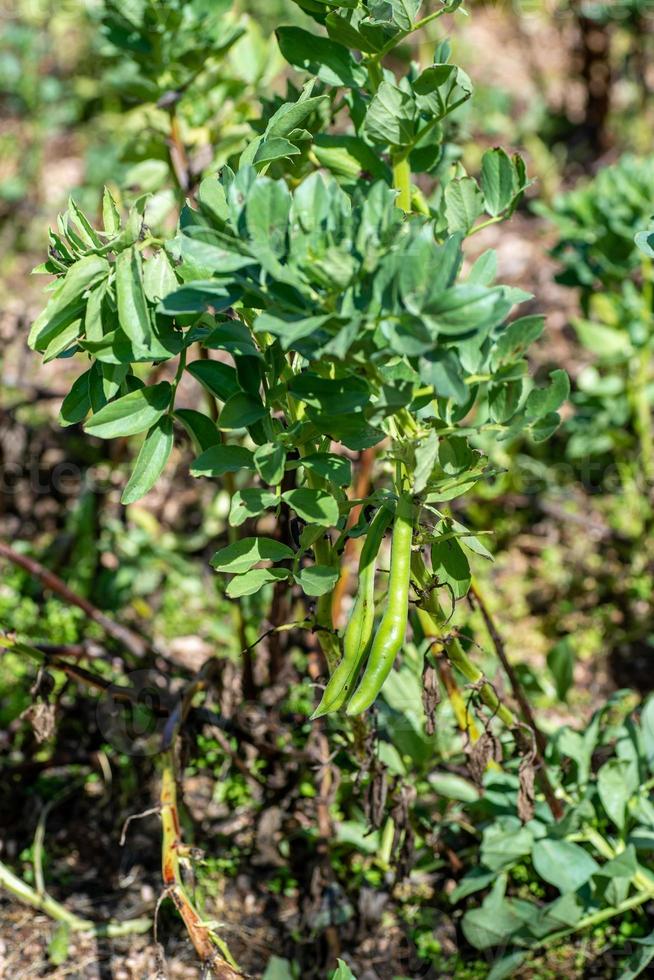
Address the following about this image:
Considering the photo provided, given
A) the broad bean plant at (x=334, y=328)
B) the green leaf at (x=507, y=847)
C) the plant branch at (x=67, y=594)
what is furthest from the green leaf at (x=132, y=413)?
the green leaf at (x=507, y=847)

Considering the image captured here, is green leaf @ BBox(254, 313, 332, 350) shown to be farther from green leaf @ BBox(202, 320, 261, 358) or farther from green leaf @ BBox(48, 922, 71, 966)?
green leaf @ BBox(48, 922, 71, 966)

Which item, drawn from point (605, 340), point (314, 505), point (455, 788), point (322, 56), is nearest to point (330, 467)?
point (314, 505)

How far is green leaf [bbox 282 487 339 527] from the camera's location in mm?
1011

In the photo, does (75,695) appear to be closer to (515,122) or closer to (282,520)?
(282,520)

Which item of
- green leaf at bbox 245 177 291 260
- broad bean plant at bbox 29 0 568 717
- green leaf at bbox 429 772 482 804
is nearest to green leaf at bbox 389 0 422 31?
broad bean plant at bbox 29 0 568 717

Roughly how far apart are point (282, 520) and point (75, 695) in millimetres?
740

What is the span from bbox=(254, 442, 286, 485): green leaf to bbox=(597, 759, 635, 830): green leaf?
743mm

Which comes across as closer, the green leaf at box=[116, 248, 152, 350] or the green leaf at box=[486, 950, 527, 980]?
the green leaf at box=[116, 248, 152, 350]

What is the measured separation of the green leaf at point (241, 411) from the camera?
0.99m

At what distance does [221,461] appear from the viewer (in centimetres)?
104

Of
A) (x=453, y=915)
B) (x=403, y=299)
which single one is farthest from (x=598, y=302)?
(x=403, y=299)

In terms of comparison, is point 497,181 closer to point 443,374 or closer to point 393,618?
point 443,374

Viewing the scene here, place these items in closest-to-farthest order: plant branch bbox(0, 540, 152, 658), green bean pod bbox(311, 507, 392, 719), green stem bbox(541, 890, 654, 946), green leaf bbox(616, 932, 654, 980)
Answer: green bean pod bbox(311, 507, 392, 719), green leaf bbox(616, 932, 654, 980), green stem bbox(541, 890, 654, 946), plant branch bbox(0, 540, 152, 658)

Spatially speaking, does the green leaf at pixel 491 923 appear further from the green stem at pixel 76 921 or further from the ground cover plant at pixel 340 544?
the green stem at pixel 76 921
